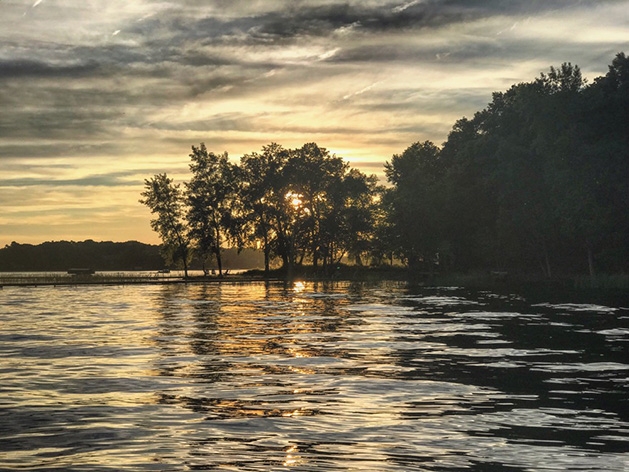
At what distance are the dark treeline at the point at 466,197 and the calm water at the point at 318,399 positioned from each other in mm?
53368

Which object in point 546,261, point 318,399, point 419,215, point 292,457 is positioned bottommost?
point 318,399

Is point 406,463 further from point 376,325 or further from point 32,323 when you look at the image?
point 32,323

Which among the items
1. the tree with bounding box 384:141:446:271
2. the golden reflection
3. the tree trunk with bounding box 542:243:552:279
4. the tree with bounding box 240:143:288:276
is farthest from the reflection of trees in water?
the tree with bounding box 240:143:288:276

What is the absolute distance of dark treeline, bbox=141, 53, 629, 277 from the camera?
8769cm

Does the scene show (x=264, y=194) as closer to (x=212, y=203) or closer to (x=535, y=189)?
(x=212, y=203)

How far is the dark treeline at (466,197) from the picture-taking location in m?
87.7

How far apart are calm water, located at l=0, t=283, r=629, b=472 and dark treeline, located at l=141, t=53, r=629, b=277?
175ft

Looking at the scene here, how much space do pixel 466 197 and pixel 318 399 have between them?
10739 cm

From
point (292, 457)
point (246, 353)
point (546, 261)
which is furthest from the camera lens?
point (546, 261)

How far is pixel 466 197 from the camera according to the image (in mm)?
122500

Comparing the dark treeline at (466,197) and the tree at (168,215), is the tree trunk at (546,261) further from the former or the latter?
A: the tree at (168,215)

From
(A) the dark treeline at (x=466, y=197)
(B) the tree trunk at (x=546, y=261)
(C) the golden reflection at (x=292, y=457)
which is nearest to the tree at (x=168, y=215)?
(A) the dark treeline at (x=466, y=197)

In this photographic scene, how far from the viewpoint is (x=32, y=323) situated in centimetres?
4484

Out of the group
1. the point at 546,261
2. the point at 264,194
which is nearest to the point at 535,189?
the point at 546,261
